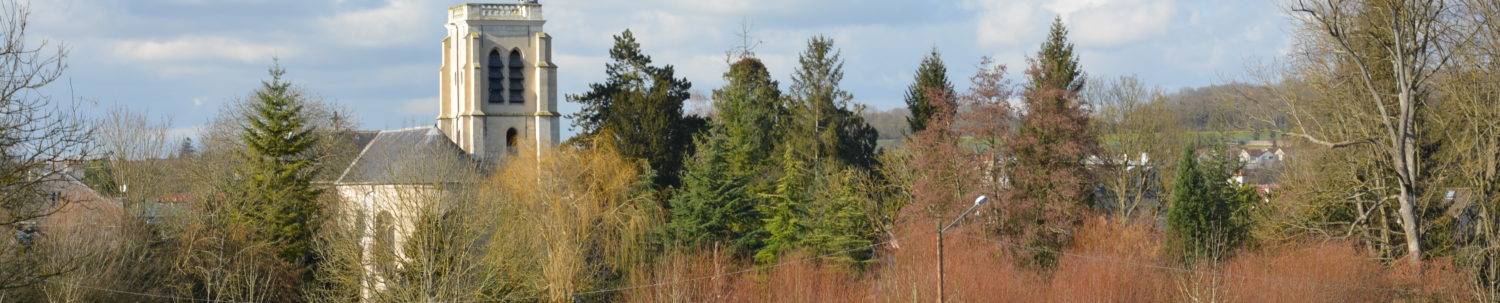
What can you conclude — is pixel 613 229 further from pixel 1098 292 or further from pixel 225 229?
pixel 1098 292

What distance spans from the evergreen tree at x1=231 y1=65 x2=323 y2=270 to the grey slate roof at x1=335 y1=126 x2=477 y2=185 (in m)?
2.20

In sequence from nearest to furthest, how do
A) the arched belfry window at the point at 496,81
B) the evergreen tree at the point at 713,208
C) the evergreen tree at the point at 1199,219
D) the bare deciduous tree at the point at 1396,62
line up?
the bare deciduous tree at the point at 1396,62, the evergreen tree at the point at 1199,219, the evergreen tree at the point at 713,208, the arched belfry window at the point at 496,81

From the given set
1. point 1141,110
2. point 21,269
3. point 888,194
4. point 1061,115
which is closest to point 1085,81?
point 1141,110

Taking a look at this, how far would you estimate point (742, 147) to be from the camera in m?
46.1

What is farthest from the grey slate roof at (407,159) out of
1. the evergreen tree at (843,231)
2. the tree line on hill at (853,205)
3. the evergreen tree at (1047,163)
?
the evergreen tree at (1047,163)

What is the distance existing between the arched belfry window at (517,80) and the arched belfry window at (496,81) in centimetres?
30

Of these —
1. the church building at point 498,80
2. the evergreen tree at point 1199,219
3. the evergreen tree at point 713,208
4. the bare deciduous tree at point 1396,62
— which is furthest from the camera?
the church building at point 498,80

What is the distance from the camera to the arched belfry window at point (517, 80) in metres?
46.2

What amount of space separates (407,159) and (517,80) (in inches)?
380

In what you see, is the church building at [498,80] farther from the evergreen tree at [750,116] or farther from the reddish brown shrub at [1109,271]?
the reddish brown shrub at [1109,271]

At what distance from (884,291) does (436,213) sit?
978 cm

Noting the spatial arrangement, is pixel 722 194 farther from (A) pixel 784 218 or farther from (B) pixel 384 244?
(B) pixel 384 244

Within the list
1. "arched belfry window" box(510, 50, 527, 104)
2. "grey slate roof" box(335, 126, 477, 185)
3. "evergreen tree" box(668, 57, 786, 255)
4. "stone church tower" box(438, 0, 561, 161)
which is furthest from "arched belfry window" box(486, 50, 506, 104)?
"evergreen tree" box(668, 57, 786, 255)

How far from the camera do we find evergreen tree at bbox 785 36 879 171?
159ft
